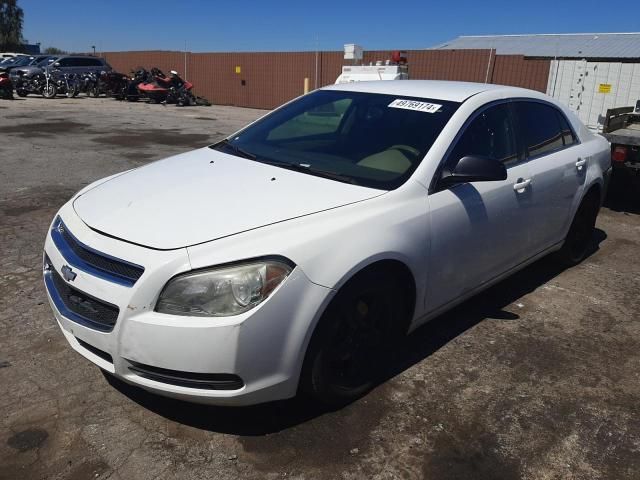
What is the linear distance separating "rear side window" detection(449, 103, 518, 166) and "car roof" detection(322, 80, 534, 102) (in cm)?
17

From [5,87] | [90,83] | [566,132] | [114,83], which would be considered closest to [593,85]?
[566,132]

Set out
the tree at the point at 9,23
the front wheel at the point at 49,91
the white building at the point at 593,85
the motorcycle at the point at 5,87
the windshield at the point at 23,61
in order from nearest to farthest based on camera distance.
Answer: the white building at the point at 593,85
the motorcycle at the point at 5,87
the front wheel at the point at 49,91
the windshield at the point at 23,61
the tree at the point at 9,23

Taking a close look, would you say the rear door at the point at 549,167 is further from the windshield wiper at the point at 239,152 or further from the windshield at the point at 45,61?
the windshield at the point at 45,61

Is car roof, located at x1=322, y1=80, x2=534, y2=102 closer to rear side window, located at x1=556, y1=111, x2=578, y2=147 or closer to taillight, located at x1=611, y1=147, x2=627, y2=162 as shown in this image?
rear side window, located at x1=556, y1=111, x2=578, y2=147

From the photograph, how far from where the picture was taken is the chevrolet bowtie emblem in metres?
2.52

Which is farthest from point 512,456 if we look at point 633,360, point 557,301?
point 557,301

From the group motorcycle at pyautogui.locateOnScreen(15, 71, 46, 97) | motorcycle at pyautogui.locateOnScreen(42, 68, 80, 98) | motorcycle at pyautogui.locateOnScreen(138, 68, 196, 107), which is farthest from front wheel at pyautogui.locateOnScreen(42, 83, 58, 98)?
motorcycle at pyautogui.locateOnScreen(138, 68, 196, 107)

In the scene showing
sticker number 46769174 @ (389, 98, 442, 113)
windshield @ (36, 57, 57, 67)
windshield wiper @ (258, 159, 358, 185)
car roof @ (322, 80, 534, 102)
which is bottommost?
windshield wiper @ (258, 159, 358, 185)

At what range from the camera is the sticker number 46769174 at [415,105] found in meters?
3.49

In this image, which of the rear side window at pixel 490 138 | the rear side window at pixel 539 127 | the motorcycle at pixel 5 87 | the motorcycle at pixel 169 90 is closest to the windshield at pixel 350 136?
the rear side window at pixel 490 138

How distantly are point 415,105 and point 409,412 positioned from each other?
189cm

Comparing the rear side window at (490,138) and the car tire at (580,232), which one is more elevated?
the rear side window at (490,138)

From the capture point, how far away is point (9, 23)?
212 ft

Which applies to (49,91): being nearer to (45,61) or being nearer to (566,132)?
(45,61)
